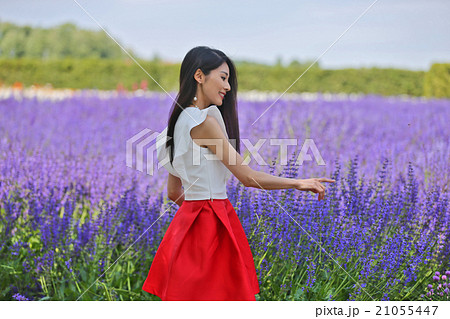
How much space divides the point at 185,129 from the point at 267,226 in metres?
0.75

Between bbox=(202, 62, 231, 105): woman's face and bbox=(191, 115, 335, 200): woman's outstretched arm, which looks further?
bbox=(202, 62, 231, 105): woman's face

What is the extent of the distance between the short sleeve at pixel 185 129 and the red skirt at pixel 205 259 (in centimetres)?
16

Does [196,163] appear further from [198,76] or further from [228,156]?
[198,76]

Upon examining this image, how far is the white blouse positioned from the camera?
1.91 metres

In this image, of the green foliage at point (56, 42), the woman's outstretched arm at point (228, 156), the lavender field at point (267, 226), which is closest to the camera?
the woman's outstretched arm at point (228, 156)

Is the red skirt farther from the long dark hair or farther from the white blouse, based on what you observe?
the long dark hair

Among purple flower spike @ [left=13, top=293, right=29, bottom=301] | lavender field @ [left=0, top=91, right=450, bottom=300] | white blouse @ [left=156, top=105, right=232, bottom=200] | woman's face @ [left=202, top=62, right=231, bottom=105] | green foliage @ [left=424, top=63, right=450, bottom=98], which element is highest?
green foliage @ [left=424, top=63, right=450, bottom=98]

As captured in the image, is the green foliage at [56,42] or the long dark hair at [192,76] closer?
the long dark hair at [192,76]

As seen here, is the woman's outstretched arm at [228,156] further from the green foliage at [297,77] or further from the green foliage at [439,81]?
the green foliage at [297,77]

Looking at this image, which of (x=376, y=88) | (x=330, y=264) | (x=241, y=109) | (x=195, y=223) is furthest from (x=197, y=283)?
(x=376, y=88)

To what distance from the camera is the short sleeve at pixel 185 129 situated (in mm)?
1895

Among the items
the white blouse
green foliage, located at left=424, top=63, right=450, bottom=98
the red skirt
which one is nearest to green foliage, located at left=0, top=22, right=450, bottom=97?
green foliage, located at left=424, top=63, right=450, bottom=98

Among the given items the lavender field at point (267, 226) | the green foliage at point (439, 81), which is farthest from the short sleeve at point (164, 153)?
the green foliage at point (439, 81)

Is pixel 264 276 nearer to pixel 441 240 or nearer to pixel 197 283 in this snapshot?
pixel 197 283
